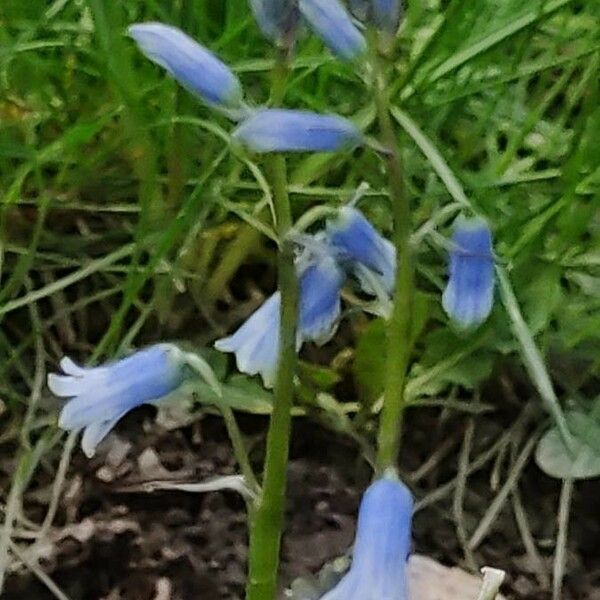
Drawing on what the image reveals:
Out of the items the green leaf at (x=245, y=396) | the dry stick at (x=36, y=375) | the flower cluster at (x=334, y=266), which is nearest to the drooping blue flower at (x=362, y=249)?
the flower cluster at (x=334, y=266)

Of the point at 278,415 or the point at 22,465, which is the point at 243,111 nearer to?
the point at 278,415

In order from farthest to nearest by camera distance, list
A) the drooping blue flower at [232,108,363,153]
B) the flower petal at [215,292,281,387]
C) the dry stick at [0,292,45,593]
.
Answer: the dry stick at [0,292,45,593], the flower petal at [215,292,281,387], the drooping blue flower at [232,108,363,153]

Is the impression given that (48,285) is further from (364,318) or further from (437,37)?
(437,37)

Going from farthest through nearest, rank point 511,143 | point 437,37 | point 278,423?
point 511,143 → point 437,37 → point 278,423

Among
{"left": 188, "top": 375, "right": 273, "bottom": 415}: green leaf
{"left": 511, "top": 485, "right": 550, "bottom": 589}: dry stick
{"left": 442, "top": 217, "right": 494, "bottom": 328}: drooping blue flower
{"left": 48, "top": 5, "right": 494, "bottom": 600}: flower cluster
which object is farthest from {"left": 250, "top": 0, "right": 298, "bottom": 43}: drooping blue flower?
{"left": 511, "top": 485, "right": 550, "bottom": 589}: dry stick

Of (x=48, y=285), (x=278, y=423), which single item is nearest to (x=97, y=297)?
(x=48, y=285)

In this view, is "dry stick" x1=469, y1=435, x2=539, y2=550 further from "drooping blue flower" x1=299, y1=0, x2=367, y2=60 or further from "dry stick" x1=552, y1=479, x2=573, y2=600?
"drooping blue flower" x1=299, y1=0, x2=367, y2=60
